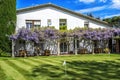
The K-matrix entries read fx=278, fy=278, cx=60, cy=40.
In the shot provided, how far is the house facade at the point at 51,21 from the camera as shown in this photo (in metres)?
39.5

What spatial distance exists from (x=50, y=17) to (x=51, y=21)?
0.61 m

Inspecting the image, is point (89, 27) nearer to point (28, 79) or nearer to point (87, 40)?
point (87, 40)

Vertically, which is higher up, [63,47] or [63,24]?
[63,24]

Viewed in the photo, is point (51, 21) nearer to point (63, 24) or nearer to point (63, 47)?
point (63, 24)

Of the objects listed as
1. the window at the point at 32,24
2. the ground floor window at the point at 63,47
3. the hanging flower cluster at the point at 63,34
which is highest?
the window at the point at 32,24

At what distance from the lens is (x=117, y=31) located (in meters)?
40.0

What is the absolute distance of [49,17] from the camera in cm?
4091

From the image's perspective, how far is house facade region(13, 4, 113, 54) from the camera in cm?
3947

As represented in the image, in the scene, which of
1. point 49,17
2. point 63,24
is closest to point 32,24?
point 49,17

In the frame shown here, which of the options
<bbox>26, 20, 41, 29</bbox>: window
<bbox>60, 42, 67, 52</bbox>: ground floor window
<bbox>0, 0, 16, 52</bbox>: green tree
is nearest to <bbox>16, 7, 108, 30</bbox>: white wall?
<bbox>26, 20, 41, 29</bbox>: window

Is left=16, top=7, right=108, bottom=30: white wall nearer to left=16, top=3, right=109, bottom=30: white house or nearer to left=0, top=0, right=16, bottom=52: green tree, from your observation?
left=16, top=3, right=109, bottom=30: white house

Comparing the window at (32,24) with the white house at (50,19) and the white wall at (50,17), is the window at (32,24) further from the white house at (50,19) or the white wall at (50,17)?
the white wall at (50,17)

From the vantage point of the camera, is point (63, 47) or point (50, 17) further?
point (63, 47)

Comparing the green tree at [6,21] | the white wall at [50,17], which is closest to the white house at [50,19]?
the white wall at [50,17]
